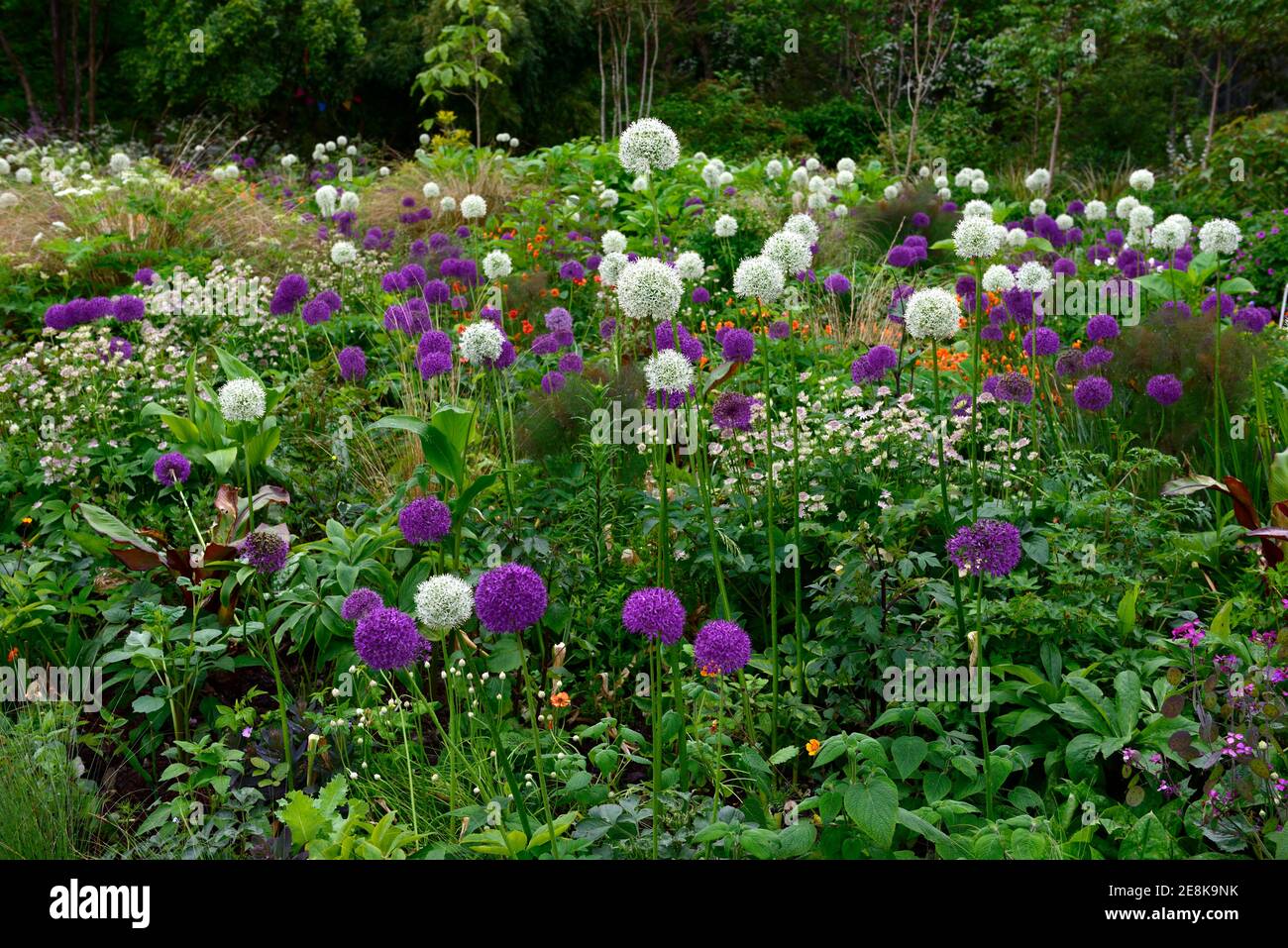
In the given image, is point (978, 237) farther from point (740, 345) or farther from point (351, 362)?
point (351, 362)

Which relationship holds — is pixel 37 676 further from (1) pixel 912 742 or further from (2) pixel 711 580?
(1) pixel 912 742

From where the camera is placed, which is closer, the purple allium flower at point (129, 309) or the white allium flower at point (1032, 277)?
the white allium flower at point (1032, 277)

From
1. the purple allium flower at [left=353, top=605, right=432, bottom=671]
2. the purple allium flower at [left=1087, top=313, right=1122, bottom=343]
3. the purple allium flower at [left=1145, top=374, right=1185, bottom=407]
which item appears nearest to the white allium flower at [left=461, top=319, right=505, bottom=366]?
the purple allium flower at [left=353, top=605, right=432, bottom=671]

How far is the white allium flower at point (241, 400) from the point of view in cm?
298

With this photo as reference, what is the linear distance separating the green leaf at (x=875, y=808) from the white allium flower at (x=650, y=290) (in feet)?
3.81

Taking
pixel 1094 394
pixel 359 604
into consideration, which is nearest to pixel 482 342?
pixel 359 604

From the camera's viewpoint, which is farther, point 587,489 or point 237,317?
point 237,317

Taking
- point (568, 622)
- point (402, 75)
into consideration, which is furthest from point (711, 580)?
point (402, 75)

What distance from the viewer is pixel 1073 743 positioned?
8.11 feet

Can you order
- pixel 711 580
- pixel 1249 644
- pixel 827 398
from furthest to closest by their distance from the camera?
pixel 827 398 → pixel 711 580 → pixel 1249 644

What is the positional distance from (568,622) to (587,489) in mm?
464

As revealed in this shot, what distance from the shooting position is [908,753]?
2.39 metres

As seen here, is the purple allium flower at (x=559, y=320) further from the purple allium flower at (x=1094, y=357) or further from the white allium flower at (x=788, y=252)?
the purple allium flower at (x=1094, y=357)

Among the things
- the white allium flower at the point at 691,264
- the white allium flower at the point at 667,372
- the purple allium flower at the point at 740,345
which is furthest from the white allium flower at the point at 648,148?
the white allium flower at the point at 691,264
